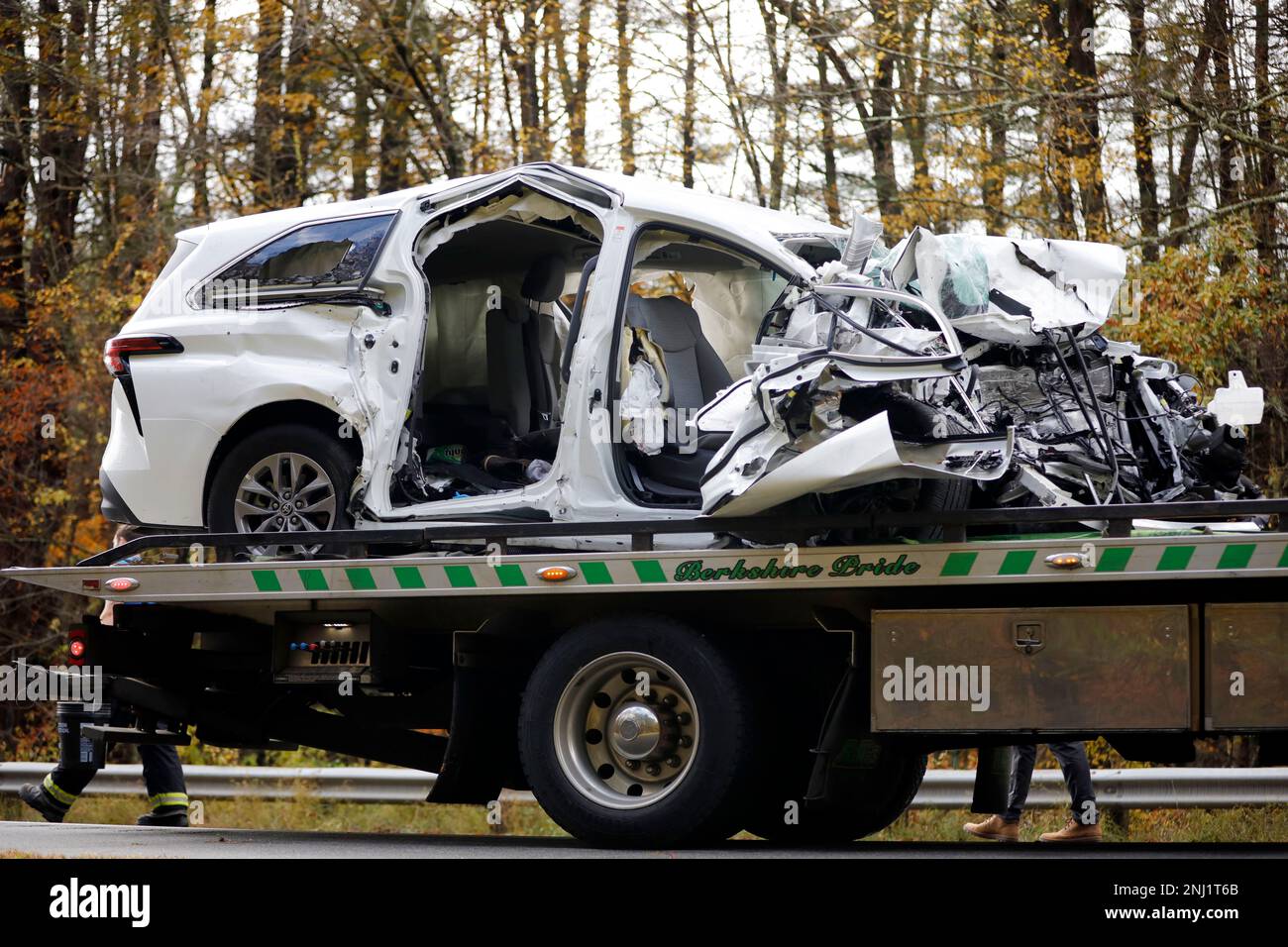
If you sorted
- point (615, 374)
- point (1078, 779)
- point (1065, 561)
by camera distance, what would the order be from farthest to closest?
point (1078, 779) → point (615, 374) → point (1065, 561)

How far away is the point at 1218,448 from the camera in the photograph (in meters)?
6.81

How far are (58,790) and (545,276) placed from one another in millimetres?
3622

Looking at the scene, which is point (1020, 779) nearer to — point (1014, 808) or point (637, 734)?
point (1014, 808)

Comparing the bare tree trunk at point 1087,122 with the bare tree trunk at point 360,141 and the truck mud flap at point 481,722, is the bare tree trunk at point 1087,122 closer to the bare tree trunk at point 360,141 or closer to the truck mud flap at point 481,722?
the bare tree trunk at point 360,141

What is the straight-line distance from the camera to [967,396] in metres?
6.51

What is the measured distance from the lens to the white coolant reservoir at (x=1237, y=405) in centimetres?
675

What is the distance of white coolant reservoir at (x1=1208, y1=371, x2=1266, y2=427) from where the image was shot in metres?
6.75

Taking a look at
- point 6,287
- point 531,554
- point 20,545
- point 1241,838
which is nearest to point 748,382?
point 531,554

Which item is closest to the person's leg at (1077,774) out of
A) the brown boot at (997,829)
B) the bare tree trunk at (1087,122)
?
the brown boot at (997,829)

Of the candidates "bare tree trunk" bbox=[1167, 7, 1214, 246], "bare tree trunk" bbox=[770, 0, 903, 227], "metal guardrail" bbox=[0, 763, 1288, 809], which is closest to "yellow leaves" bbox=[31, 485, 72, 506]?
"metal guardrail" bbox=[0, 763, 1288, 809]

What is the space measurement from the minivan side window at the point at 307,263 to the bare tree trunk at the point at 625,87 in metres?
10.6

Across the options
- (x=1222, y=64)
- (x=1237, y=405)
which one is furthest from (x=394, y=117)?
(x=1237, y=405)
